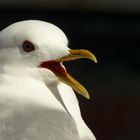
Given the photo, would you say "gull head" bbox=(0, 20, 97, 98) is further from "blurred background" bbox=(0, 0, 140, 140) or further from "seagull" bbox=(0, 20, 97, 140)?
"blurred background" bbox=(0, 0, 140, 140)

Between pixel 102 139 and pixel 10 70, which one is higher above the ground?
pixel 10 70

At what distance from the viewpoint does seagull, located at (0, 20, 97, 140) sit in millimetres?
2588

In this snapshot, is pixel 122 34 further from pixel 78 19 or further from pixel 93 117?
pixel 93 117

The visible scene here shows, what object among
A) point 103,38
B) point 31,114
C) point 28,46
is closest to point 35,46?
point 28,46

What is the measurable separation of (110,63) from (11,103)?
320 cm

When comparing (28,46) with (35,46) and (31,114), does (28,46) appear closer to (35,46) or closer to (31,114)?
(35,46)

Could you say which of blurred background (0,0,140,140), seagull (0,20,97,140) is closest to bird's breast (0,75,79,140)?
seagull (0,20,97,140)

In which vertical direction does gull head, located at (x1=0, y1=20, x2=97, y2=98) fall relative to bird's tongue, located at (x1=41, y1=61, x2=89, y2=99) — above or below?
above

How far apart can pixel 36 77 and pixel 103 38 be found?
3.26m

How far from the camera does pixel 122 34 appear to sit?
5934 millimetres

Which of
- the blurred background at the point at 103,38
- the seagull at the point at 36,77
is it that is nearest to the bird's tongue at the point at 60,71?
the seagull at the point at 36,77

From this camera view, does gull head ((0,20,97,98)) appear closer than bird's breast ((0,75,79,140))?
No

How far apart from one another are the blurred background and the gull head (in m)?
2.62

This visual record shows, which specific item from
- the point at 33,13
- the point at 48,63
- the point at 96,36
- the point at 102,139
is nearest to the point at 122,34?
the point at 96,36
